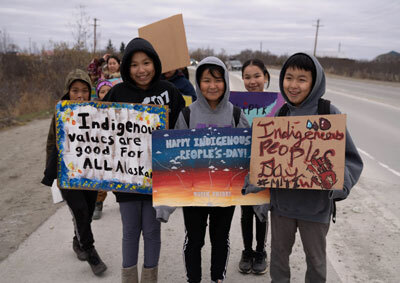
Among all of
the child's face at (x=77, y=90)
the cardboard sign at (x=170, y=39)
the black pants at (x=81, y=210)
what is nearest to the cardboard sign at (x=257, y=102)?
the cardboard sign at (x=170, y=39)

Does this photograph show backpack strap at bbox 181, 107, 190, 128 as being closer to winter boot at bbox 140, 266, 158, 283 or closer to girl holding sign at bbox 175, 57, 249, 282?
girl holding sign at bbox 175, 57, 249, 282

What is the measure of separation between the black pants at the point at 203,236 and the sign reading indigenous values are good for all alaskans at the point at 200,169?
0.16 meters

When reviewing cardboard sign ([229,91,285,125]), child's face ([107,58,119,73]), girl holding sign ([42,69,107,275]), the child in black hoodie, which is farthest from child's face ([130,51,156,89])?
child's face ([107,58,119,73])

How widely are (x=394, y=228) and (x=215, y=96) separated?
8.92ft

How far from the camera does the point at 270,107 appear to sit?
3.46 m

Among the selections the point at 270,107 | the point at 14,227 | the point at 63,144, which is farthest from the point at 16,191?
the point at 270,107

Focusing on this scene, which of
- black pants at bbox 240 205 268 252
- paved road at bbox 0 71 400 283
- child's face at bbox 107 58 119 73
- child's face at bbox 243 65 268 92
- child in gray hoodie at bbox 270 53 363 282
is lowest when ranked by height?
paved road at bbox 0 71 400 283

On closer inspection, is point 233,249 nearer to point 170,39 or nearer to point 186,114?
point 186,114

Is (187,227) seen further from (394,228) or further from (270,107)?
(394,228)

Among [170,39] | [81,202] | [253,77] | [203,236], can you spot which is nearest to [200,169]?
[203,236]

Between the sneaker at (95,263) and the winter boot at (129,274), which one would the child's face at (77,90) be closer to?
the sneaker at (95,263)

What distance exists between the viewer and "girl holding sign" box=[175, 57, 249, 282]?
8.09 ft

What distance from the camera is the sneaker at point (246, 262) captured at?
3025mm

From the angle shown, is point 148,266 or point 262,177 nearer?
point 262,177
